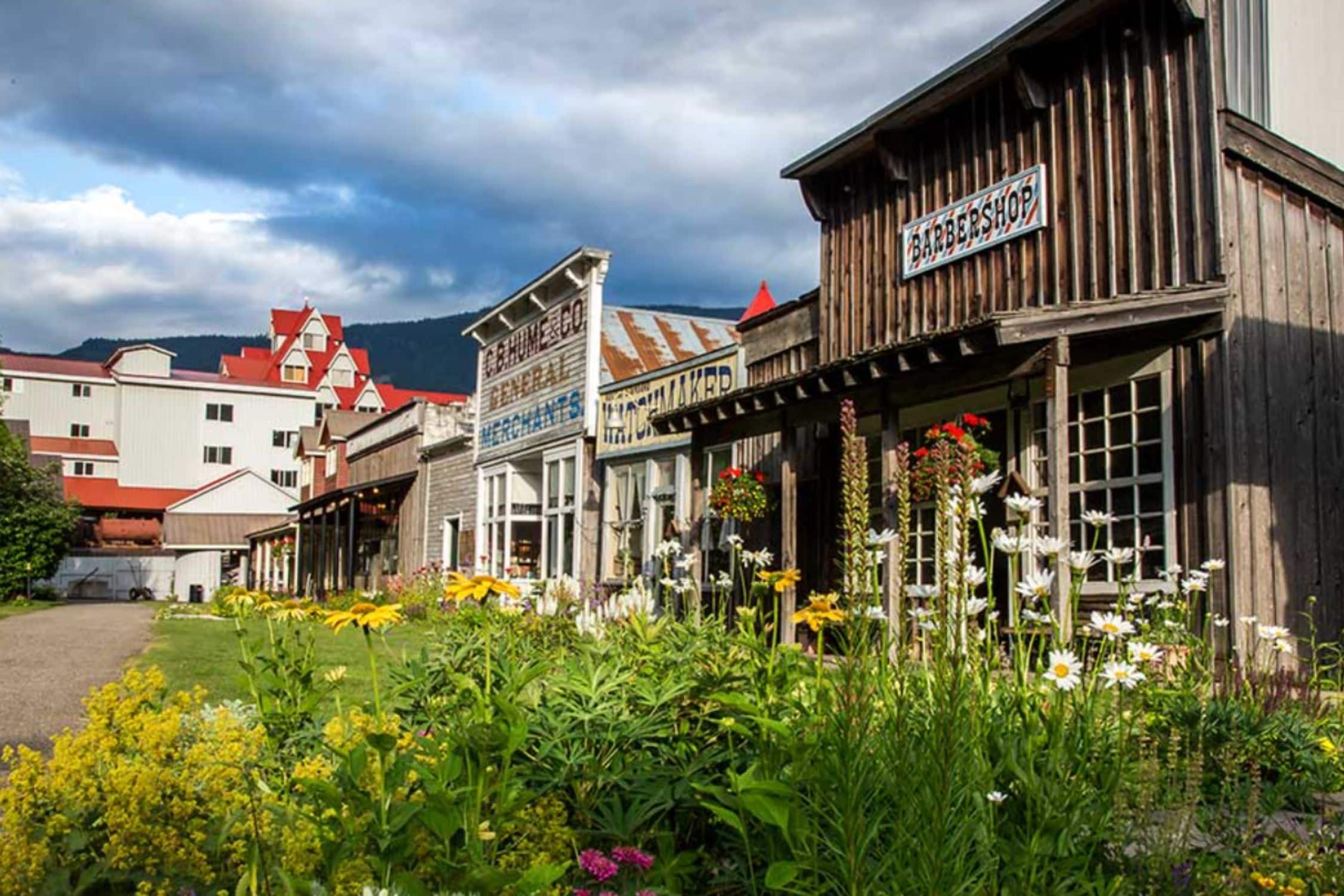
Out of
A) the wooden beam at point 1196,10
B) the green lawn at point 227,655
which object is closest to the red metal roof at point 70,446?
the green lawn at point 227,655

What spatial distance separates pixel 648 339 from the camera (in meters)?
17.8

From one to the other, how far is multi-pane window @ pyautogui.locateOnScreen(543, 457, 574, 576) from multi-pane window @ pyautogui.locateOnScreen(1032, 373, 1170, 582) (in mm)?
10340

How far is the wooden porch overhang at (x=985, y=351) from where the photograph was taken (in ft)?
22.6

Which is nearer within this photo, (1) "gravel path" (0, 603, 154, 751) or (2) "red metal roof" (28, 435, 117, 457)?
(1) "gravel path" (0, 603, 154, 751)

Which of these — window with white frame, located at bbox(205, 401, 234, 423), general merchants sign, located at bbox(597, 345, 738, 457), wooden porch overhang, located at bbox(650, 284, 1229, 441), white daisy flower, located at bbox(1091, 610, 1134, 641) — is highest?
window with white frame, located at bbox(205, 401, 234, 423)

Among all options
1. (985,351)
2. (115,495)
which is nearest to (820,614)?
(985,351)

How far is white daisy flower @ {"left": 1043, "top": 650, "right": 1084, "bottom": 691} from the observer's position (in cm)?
248

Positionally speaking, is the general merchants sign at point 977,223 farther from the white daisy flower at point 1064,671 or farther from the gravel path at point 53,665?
the gravel path at point 53,665

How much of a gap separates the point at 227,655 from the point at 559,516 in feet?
24.3

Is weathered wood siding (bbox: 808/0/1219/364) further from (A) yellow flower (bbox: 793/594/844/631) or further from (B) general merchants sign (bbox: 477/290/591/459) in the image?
(B) general merchants sign (bbox: 477/290/591/459)

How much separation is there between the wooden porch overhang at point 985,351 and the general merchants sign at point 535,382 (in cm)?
721

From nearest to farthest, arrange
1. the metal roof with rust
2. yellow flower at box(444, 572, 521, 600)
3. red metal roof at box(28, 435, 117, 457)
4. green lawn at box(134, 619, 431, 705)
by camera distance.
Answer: yellow flower at box(444, 572, 521, 600), green lawn at box(134, 619, 431, 705), the metal roof with rust, red metal roof at box(28, 435, 117, 457)

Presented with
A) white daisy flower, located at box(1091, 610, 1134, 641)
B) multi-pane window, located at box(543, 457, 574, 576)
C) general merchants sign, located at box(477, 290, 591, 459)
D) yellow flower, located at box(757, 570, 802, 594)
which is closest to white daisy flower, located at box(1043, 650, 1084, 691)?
white daisy flower, located at box(1091, 610, 1134, 641)

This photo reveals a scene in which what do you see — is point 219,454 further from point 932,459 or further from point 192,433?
point 932,459
